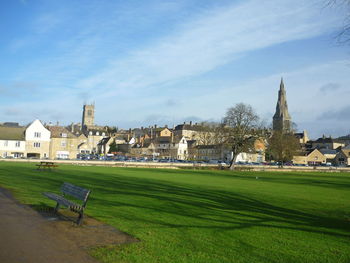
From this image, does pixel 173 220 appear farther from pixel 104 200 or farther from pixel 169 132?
pixel 169 132

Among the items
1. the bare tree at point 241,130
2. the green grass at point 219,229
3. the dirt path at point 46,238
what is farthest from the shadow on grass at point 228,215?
the bare tree at point 241,130

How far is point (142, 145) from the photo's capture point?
463 ft

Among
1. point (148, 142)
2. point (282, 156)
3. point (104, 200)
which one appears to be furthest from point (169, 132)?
point (104, 200)

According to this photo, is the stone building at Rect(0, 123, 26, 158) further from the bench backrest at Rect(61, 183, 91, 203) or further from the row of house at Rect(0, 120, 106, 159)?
the bench backrest at Rect(61, 183, 91, 203)

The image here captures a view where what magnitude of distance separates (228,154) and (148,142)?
1400 inches

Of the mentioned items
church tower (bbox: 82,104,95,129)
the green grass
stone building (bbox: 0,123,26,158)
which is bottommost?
the green grass

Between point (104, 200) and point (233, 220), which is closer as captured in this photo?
point (233, 220)

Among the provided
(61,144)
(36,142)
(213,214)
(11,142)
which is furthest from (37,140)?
(213,214)

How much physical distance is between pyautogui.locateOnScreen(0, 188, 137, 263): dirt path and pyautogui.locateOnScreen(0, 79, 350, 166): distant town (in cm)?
6227

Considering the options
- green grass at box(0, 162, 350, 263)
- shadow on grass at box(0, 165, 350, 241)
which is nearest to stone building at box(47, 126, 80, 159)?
green grass at box(0, 162, 350, 263)

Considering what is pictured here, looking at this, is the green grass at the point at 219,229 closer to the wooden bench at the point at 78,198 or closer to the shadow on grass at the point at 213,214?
the shadow on grass at the point at 213,214

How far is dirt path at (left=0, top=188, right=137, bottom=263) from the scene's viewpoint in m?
7.55

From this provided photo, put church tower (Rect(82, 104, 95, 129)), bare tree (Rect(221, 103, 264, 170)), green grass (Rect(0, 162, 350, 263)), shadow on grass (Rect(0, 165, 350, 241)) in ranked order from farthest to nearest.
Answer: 1. church tower (Rect(82, 104, 95, 129))
2. bare tree (Rect(221, 103, 264, 170))
3. shadow on grass (Rect(0, 165, 350, 241))
4. green grass (Rect(0, 162, 350, 263))

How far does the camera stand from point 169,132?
166 meters
